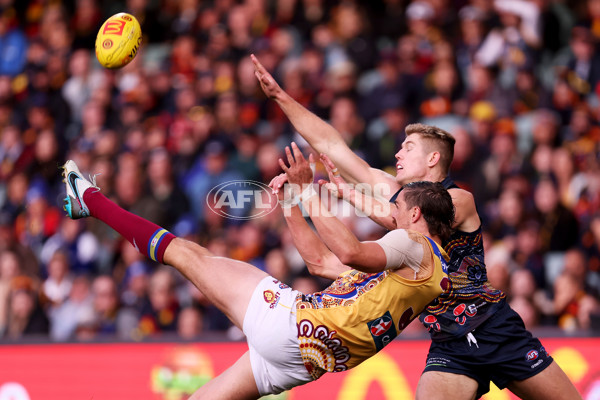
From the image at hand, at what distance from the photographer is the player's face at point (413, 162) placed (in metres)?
6.09

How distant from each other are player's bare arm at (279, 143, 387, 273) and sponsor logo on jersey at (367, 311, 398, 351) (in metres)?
0.37

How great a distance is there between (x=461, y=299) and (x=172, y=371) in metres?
3.45

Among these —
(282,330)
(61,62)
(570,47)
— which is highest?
(61,62)

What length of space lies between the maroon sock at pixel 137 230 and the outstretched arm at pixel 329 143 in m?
1.34

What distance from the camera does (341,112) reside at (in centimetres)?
1059

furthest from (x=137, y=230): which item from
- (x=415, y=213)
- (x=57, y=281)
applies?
(x=57, y=281)

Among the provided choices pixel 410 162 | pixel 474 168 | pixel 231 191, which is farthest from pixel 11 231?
pixel 410 162

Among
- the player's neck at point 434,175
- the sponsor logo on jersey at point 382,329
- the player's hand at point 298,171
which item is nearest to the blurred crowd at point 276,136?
the player's neck at point 434,175

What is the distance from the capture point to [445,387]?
574 centimetres

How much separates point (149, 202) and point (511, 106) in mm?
4398

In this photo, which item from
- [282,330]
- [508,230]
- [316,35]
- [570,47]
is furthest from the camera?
[316,35]

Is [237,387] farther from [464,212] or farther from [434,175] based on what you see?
[434,175]

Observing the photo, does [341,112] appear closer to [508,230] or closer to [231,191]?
[231,191]

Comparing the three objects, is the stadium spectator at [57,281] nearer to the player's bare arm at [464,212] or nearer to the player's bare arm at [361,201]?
the player's bare arm at [361,201]
